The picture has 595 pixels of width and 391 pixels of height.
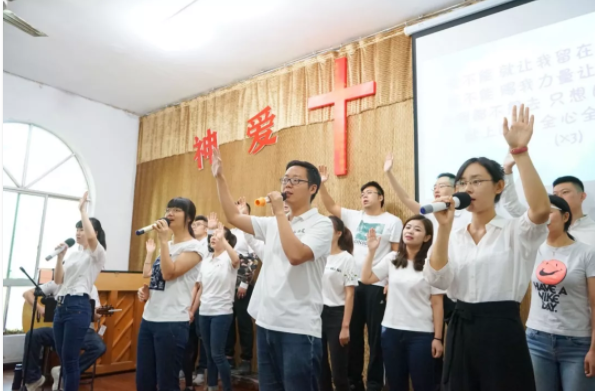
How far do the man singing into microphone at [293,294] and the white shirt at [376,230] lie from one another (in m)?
1.46

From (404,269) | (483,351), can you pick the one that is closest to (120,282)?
(404,269)

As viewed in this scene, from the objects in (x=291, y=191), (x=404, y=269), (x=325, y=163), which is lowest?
(x=404, y=269)

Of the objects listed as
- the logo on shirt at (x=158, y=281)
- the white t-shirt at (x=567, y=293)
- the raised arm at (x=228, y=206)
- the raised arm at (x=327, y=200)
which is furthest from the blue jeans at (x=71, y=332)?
the white t-shirt at (x=567, y=293)

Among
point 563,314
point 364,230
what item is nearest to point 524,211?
point 563,314

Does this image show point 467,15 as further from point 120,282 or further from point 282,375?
point 120,282

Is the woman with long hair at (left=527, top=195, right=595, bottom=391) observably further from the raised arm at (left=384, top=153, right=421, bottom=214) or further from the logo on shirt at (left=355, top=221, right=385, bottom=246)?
the logo on shirt at (left=355, top=221, right=385, bottom=246)

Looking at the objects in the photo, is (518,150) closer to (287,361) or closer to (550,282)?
(550,282)

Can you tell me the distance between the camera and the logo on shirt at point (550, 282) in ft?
6.95

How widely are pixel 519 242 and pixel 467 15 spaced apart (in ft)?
8.54

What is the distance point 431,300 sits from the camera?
247cm

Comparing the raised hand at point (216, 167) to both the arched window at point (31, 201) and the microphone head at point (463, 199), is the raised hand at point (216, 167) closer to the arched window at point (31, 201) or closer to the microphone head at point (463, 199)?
the microphone head at point (463, 199)

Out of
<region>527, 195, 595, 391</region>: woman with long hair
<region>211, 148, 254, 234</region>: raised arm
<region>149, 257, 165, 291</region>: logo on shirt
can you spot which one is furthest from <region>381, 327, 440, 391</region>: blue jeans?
<region>149, 257, 165, 291</region>: logo on shirt

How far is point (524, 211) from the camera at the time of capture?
2.42m

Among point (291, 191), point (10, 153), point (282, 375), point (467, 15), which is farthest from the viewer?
point (10, 153)
